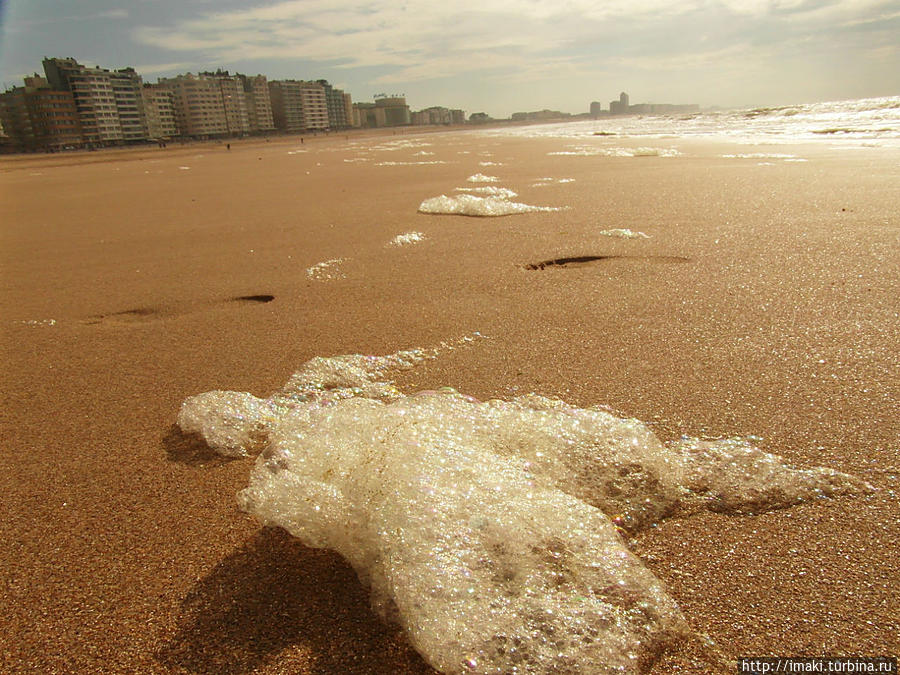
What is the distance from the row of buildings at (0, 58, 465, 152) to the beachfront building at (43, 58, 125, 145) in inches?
4.1

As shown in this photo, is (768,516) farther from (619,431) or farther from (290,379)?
(290,379)

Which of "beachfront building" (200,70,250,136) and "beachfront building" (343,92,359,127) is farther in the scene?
"beachfront building" (343,92,359,127)

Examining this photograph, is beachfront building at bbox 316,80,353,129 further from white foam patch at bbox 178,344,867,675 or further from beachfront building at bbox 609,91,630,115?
white foam patch at bbox 178,344,867,675

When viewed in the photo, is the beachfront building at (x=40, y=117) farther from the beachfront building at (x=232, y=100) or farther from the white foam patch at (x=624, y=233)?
the white foam patch at (x=624, y=233)

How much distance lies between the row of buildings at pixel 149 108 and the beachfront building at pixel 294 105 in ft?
0.58

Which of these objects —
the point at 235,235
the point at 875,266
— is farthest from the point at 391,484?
the point at 235,235

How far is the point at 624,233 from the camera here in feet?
10.00

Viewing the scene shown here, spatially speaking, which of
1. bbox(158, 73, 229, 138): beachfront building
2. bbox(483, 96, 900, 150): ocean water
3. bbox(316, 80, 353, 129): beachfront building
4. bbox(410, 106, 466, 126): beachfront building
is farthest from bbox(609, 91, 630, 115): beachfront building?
bbox(483, 96, 900, 150): ocean water

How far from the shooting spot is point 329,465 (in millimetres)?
1122

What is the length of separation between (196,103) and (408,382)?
315ft

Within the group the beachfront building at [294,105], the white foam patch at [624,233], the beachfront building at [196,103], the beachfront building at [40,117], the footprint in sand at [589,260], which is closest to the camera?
the footprint in sand at [589,260]

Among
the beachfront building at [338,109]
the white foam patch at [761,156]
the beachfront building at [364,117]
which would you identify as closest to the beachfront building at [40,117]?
the beachfront building at [338,109]

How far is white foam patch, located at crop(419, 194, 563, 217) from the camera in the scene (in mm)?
3922

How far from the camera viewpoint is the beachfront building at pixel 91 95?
64.2m
